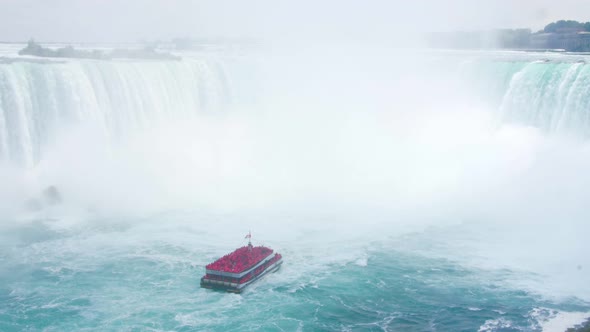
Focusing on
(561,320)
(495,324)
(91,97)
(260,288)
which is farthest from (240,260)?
(91,97)

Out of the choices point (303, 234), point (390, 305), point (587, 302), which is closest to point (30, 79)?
point (303, 234)

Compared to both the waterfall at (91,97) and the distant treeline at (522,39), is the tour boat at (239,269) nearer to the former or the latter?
the waterfall at (91,97)

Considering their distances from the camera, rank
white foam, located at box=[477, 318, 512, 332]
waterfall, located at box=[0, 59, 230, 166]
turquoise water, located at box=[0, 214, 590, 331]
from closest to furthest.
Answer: white foam, located at box=[477, 318, 512, 332] → turquoise water, located at box=[0, 214, 590, 331] → waterfall, located at box=[0, 59, 230, 166]

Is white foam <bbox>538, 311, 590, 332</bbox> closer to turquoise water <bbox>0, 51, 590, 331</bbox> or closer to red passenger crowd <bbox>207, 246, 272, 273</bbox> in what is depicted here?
turquoise water <bbox>0, 51, 590, 331</bbox>

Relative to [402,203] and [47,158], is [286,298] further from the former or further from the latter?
[47,158]

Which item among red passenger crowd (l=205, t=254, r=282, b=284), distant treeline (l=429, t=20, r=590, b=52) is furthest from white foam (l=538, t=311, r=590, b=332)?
distant treeline (l=429, t=20, r=590, b=52)

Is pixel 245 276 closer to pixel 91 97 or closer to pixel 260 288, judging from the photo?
pixel 260 288
